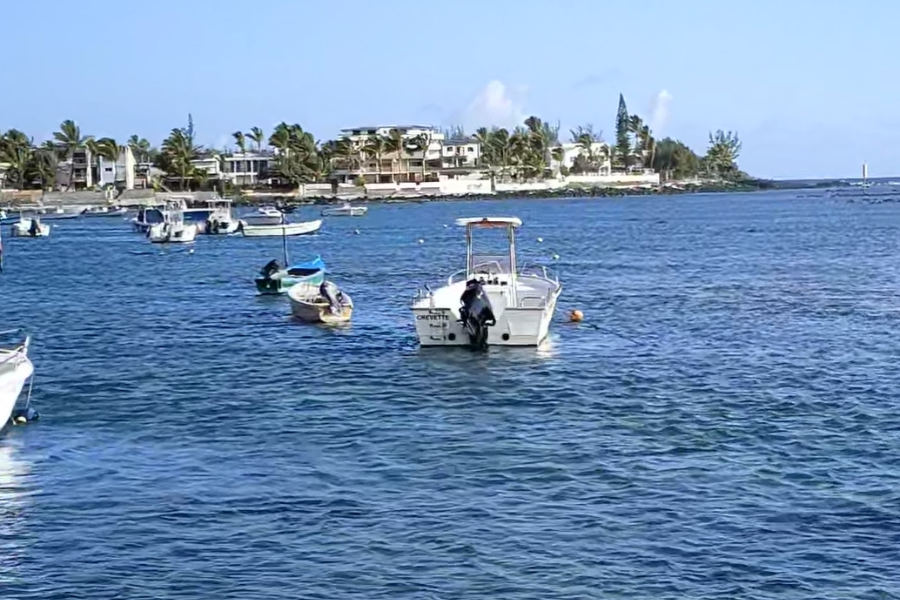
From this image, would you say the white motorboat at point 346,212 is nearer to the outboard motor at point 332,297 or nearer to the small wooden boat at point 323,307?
the small wooden boat at point 323,307

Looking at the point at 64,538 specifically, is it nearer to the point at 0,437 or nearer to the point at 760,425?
the point at 0,437

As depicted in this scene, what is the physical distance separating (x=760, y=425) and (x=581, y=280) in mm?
38953

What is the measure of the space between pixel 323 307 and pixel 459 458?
22264 millimetres

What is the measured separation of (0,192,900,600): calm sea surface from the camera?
17.5m

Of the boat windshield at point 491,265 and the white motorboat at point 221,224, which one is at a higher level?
the boat windshield at point 491,265

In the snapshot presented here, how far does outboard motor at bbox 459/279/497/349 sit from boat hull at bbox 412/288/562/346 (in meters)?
0.30

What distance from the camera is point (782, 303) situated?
52.2m

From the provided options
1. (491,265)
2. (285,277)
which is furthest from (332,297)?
(285,277)

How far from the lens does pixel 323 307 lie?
150ft

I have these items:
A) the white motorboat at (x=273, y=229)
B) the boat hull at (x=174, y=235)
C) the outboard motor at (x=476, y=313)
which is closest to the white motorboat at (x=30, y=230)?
the boat hull at (x=174, y=235)

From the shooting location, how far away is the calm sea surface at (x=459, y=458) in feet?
Result: 57.5

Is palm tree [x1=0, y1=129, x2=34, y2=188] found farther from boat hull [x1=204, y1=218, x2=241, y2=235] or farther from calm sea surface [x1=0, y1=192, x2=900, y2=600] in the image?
calm sea surface [x1=0, y1=192, x2=900, y2=600]

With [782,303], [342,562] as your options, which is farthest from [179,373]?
[782,303]

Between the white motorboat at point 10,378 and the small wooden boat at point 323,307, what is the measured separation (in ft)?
63.2
